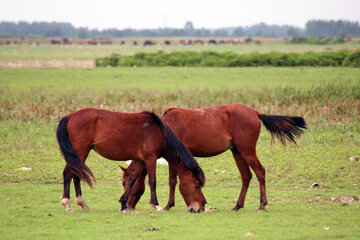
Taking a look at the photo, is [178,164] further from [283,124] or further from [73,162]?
[283,124]

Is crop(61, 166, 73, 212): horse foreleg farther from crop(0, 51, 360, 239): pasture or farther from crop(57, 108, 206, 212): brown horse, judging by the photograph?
crop(0, 51, 360, 239): pasture

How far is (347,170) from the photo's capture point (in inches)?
463

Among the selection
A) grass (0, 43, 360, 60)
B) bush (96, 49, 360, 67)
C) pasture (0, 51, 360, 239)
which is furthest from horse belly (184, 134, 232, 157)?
grass (0, 43, 360, 60)

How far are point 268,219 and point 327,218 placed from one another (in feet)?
2.97

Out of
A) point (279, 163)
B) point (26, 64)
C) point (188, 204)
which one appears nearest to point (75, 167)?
point (188, 204)

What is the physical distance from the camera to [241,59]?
40.9 meters

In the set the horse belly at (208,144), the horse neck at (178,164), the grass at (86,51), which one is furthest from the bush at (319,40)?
the horse neck at (178,164)

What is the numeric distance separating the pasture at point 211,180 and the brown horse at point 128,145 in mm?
477

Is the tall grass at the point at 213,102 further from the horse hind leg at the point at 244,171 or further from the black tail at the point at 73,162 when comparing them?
the black tail at the point at 73,162

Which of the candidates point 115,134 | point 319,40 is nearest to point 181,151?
point 115,134

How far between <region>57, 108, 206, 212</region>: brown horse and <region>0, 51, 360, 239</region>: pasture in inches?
18.8

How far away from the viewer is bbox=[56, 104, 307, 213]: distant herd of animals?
8641 millimetres

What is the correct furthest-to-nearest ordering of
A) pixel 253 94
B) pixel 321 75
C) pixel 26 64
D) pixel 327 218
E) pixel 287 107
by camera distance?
pixel 26 64
pixel 321 75
pixel 253 94
pixel 287 107
pixel 327 218

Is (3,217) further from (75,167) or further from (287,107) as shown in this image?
(287,107)
